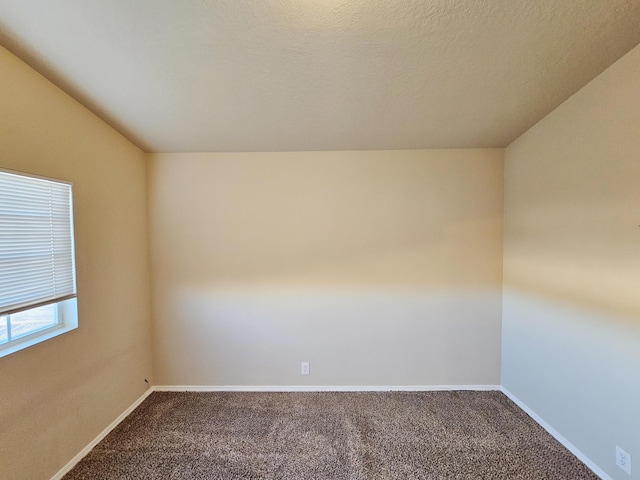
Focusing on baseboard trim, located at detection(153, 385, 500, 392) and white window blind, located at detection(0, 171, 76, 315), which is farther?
baseboard trim, located at detection(153, 385, 500, 392)

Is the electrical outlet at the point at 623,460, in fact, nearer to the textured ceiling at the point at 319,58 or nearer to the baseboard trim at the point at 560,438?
the baseboard trim at the point at 560,438

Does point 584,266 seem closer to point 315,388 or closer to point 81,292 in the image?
point 315,388

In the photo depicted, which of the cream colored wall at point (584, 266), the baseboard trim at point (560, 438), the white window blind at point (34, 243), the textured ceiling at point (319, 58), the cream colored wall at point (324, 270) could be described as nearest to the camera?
the textured ceiling at point (319, 58)

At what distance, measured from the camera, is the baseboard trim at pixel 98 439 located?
1705mm

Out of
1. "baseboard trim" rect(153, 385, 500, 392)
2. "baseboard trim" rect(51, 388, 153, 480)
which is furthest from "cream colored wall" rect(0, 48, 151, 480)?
"baseboard trim" rect(153, 385, 500, 392)

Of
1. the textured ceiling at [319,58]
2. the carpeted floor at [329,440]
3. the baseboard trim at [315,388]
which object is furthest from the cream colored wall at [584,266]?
the baseboard trim at [315,388]

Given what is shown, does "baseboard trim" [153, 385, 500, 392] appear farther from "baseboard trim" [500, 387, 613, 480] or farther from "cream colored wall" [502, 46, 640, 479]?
"cream colored wall" [502, 46, 640, 479]

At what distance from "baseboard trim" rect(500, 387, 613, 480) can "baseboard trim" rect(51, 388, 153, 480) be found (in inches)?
131

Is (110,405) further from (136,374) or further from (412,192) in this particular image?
(412,192)

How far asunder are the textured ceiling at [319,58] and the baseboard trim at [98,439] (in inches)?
91.7

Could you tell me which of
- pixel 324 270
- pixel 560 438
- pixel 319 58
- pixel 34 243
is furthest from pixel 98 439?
pixel 560 438

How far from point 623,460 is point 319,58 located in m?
2.90

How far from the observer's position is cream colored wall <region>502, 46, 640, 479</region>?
1.54 metres

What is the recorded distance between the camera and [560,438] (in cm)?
196
